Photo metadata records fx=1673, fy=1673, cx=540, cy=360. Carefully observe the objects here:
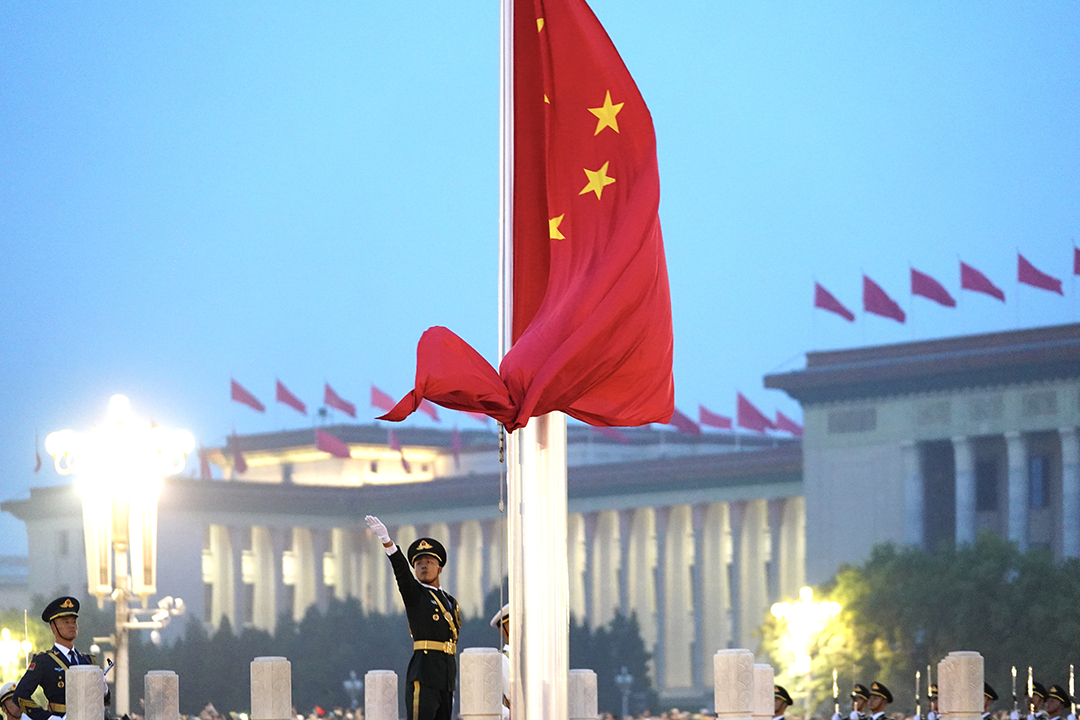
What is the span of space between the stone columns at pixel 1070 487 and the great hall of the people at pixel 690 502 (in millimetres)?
42

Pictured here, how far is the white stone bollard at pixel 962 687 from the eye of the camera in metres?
7.51

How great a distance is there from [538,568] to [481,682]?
164 cm

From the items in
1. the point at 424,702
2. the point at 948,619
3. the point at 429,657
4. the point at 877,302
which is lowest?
the point at 948,619

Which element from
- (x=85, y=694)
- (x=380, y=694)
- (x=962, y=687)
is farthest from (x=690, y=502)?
(x=85, y=694)

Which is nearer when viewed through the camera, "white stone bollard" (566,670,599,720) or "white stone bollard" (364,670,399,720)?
"white stone bollard" (364,670,399,720)

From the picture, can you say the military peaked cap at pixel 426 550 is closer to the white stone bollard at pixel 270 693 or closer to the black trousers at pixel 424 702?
the black trousers at pixel 424 702

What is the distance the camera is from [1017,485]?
124 ft

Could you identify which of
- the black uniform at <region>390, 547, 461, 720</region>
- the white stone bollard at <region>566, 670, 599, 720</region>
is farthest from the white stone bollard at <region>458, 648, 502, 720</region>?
the white stone bollard at <region>566, 670, 599, 720</region>

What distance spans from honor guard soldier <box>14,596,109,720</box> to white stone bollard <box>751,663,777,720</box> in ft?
8.66

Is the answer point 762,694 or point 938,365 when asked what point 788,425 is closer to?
point 938,365

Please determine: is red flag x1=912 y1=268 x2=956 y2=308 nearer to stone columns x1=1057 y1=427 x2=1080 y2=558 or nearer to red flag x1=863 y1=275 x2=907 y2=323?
red flag x1=863 y1=275 x2=907 y2=323

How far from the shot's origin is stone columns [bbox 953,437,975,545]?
126 ft

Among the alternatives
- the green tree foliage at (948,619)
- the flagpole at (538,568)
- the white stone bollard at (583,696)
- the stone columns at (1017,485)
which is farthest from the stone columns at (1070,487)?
the flagpole at (538,568)

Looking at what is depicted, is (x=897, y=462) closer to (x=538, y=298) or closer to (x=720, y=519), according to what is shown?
(x=720, y=519)
